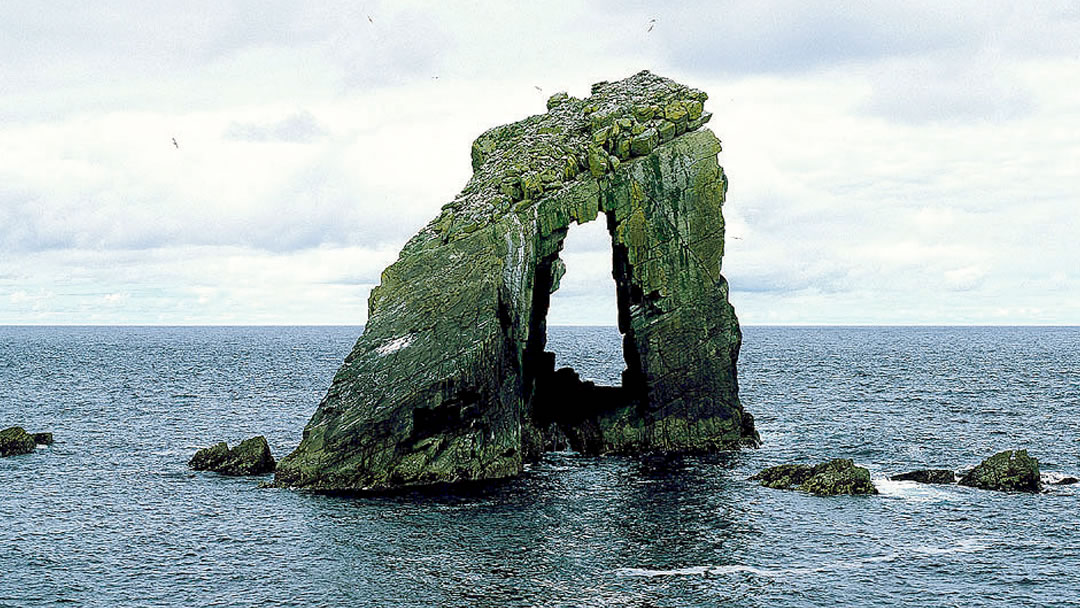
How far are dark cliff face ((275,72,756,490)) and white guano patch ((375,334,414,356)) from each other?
0.09m

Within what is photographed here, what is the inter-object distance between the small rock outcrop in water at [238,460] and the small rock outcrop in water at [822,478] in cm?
3041

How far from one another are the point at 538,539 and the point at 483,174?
31950mm

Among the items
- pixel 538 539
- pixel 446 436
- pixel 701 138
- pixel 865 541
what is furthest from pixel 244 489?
pixel 701 138

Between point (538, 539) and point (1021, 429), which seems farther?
point (1021, 429)

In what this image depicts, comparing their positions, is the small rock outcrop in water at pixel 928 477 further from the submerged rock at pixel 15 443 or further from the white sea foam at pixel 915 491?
the submerged rock at pixel 15 443

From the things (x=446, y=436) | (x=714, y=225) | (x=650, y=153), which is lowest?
(x=446, y=436)

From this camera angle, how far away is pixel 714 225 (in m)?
69.4

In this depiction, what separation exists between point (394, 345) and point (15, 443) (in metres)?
31.2

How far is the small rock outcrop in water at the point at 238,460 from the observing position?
60.4 metres

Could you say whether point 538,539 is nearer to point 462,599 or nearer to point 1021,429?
point 462,599

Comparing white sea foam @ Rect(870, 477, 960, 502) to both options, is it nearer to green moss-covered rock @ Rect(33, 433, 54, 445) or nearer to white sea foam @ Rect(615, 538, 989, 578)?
white sea foam @ Rect(615, 538, 989, 578)

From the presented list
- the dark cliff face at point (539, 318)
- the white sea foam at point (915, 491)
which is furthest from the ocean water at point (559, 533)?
the dark cliff face at point (539, 318)

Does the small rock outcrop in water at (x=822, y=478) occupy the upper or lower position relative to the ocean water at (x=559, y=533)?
upper

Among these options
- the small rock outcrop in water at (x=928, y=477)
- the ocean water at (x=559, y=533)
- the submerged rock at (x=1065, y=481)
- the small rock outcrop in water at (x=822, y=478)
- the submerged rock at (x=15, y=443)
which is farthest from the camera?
the submerged rock at (x=15, y=443)
